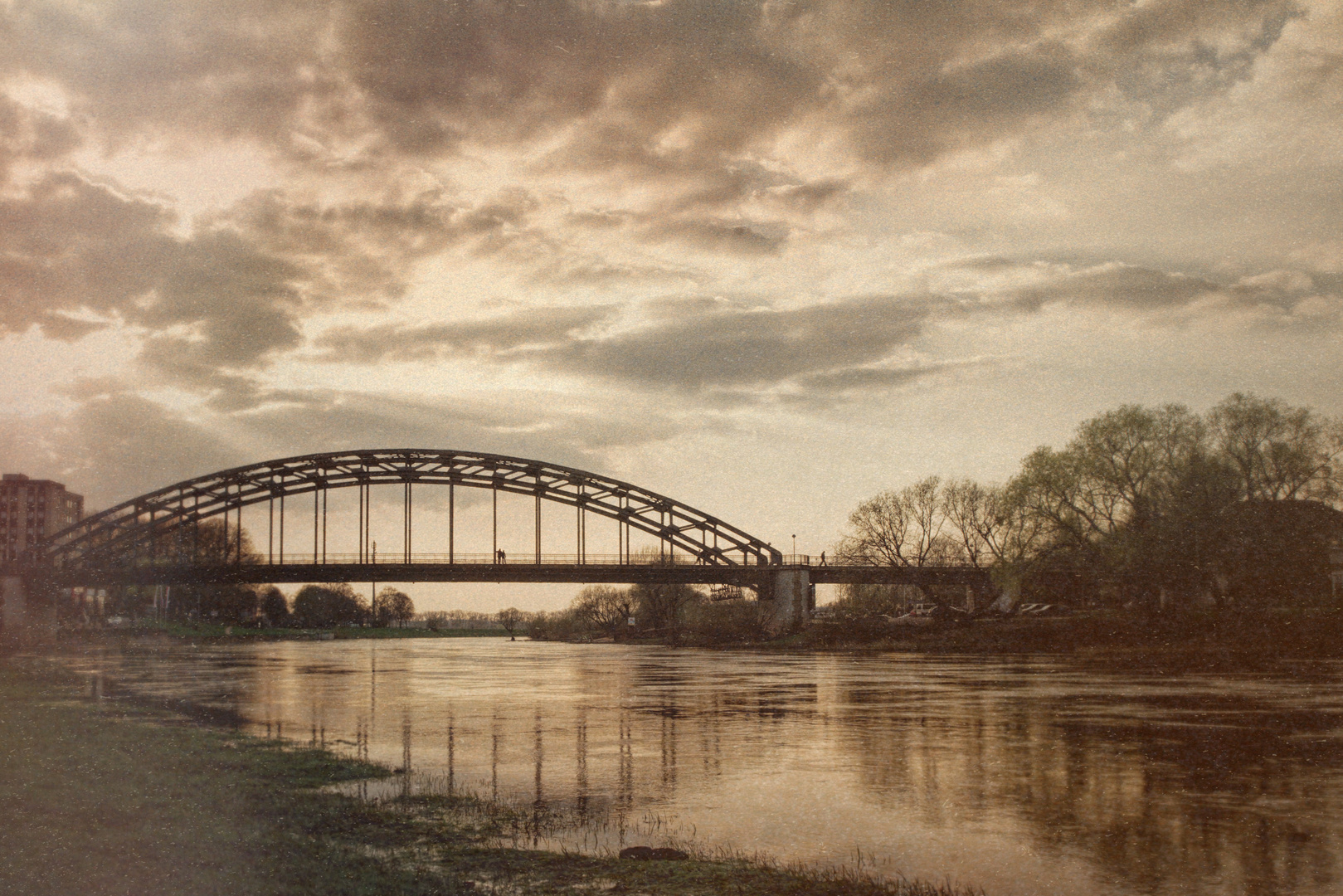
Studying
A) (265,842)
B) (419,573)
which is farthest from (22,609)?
(265,842)

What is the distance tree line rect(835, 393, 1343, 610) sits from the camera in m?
63.5

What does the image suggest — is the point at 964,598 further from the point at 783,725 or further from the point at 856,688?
the point at 783,725

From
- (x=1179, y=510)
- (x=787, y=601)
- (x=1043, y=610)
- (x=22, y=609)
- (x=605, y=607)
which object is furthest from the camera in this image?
(x=605, y=607)

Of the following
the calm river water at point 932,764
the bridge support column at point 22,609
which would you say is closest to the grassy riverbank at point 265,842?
the calm river water at point 932,764

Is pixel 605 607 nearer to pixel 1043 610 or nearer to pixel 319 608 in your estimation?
pixel 319 608

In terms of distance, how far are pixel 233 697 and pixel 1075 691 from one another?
93.2ft

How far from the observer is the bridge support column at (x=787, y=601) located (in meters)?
108

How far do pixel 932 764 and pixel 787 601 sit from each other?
9179 cm

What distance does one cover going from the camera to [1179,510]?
210 feet

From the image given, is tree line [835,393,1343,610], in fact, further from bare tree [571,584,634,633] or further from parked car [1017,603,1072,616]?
bare tree [571,584,634,633]

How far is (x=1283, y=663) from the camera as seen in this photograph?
51.2 m

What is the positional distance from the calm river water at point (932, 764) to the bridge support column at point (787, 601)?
209 ft

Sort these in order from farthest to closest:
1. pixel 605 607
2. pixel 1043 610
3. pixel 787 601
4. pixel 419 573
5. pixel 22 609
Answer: pixel 605 607
pixel 787 601
pixel 22 609
pixel 419 573
pixel 1043 610

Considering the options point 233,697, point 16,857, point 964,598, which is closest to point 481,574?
point 964,598
